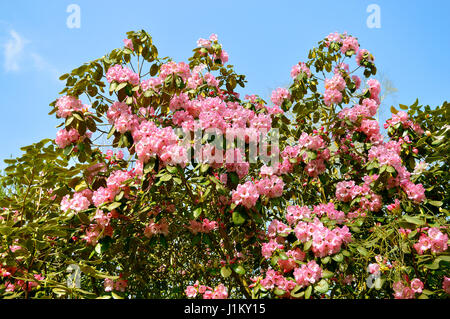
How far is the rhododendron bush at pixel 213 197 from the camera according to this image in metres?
1.88

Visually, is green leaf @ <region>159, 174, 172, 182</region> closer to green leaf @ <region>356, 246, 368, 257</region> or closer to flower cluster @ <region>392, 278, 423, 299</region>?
green leaf @ <region>356, 246, 368, 257</region>

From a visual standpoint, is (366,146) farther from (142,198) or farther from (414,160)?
(142,198)

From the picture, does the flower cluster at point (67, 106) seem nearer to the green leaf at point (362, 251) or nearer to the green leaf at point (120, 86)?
the green leaf at point (120, 86)

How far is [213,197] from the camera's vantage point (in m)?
2.33

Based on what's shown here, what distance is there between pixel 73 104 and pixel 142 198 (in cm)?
71

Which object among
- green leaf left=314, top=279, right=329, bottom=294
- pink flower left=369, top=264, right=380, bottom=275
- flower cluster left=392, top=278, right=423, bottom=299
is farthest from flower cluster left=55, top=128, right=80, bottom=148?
flower cluster left=392, top=278, right=423, bottom=299

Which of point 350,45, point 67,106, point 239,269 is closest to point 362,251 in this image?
point 239,269

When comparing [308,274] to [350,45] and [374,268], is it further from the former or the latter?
[350,45]

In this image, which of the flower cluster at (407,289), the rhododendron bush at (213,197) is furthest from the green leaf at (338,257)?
the flower cluster at (407,289)

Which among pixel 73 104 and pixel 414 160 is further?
pixel 414 160

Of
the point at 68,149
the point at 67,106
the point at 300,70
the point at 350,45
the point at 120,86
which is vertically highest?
the point at 350,45

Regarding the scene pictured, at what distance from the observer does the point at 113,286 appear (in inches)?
85.7
